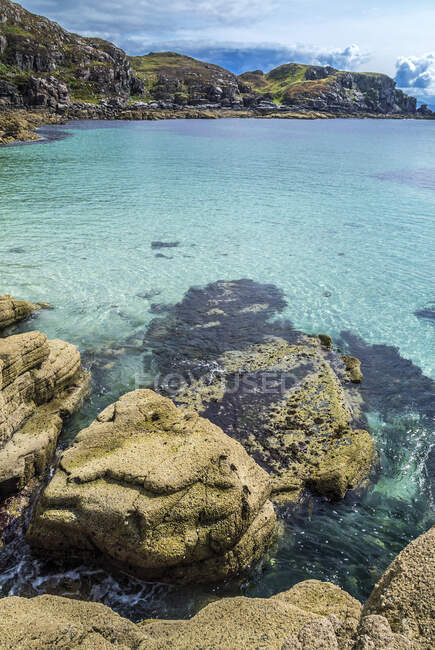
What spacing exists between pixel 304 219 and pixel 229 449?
31.1 metres

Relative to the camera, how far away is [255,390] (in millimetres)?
14281

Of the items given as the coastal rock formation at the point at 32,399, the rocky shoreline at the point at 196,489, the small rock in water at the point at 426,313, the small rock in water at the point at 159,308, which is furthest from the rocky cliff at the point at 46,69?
the rocky shoreline at the point at 196,489

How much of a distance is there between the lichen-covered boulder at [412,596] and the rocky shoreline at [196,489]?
0.05 feet

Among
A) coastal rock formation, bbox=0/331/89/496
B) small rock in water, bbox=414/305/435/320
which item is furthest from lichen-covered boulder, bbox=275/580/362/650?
small rock in water, bbox=414/305/435/320

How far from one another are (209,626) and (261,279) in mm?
19444

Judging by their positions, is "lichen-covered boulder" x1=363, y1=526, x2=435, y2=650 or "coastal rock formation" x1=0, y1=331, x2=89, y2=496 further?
"coastal rock formation" x1=0, y1=331, x2=89, y2=496

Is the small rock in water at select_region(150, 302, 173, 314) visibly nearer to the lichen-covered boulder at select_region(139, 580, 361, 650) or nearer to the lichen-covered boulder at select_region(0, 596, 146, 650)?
the lichen-covered boulder at select_region(0, 596, 146, 650)

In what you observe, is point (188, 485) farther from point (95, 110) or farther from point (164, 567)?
point (95, 110)

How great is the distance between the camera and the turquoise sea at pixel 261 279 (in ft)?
29.4

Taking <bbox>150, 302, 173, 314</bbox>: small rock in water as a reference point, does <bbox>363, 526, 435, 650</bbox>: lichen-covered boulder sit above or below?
above

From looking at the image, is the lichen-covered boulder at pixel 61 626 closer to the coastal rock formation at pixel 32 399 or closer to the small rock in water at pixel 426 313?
the coastal rock formation at pixel 32 399

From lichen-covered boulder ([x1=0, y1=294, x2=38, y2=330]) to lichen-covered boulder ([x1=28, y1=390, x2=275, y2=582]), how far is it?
10.4m

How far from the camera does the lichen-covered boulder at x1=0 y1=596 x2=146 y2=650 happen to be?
5.50 m

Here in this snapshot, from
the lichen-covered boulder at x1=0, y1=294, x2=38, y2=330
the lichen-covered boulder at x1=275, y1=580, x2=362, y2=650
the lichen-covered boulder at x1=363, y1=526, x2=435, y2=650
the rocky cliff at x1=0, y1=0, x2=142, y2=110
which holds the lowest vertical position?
the lichen-covered boulder at x1=275, y1=580, x2=362, y2=650
